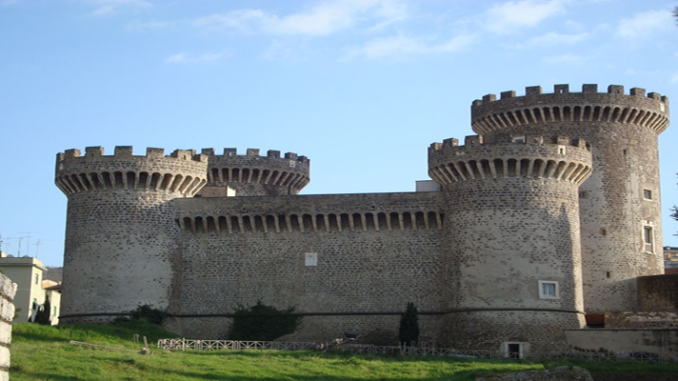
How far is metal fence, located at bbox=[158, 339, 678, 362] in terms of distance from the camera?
40562 millimetres

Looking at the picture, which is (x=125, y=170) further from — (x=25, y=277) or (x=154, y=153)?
(x=25, y=277)

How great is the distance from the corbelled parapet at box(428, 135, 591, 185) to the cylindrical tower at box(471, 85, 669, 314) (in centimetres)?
394

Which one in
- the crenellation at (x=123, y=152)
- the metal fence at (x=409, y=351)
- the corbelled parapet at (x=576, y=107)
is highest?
the corbelled parapet at (x=576, y=107)

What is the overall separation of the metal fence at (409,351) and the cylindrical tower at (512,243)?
1.45ft

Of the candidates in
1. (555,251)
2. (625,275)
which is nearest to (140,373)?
(555,251)

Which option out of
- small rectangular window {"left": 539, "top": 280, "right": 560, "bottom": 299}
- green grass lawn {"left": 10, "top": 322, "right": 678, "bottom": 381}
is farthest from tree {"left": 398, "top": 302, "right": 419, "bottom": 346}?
small rectangular window {"left": 539, "top": 280, "right": 560, "bottom": 299}

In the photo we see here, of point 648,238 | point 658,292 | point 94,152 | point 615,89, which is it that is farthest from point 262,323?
point 615,89

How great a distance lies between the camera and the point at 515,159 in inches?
1703

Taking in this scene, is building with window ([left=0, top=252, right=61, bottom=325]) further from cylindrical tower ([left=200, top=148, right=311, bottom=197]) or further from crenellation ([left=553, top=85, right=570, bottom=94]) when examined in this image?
crenellation ([left=553, top=85, right=570, bottom=94])

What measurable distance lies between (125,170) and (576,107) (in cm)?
2156

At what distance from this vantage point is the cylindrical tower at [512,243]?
Answer: 138 ft

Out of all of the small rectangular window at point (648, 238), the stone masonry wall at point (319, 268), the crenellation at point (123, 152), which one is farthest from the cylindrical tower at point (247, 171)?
the small rectangular window at point (648, 238)

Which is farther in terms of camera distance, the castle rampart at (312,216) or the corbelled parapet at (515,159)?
the castle rampart at (312,216)

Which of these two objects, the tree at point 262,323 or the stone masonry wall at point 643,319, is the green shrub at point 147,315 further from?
the stone masonry wall at point 643,319
